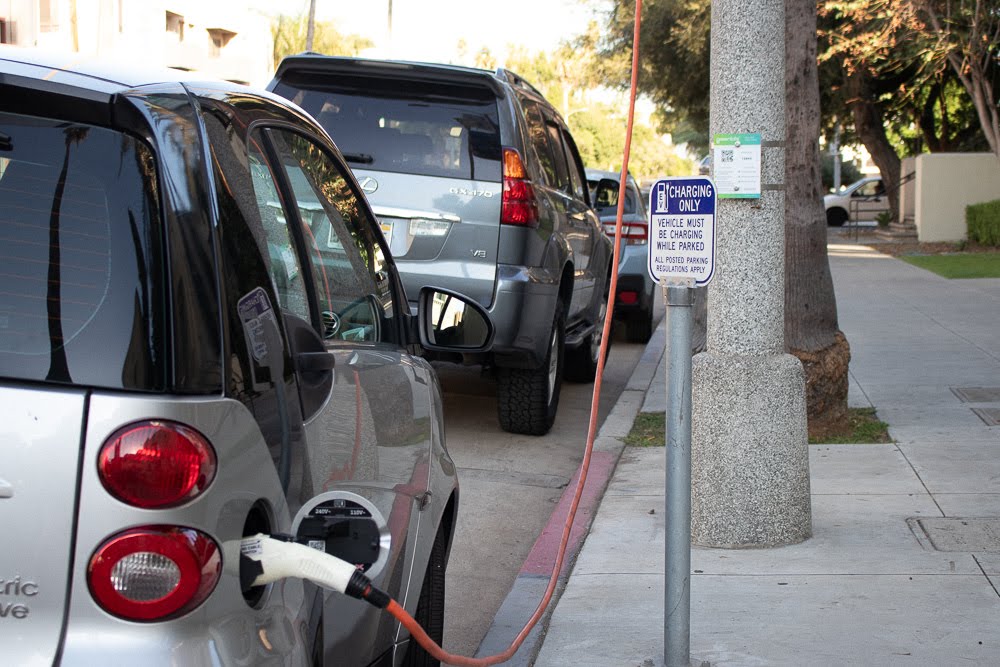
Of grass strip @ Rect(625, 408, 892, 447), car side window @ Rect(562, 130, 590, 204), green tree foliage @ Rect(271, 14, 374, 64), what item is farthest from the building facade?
grass strip @ Rect(625, 408, 892, 447)

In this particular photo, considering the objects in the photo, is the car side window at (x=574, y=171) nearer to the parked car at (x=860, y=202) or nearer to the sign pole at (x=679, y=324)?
the sign pole at (x=679, y=324)

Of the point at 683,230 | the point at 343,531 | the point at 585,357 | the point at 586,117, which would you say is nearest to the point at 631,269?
the point at 585,357

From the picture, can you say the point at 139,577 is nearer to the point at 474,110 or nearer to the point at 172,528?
the point at 172,528

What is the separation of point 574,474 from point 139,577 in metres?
5.62

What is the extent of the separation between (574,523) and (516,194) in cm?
230

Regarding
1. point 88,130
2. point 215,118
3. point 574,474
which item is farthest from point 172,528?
point 574,474

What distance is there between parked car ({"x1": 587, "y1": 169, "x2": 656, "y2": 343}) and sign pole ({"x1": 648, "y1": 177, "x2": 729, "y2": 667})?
8.39m

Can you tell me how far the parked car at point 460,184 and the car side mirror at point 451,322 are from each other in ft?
11.5

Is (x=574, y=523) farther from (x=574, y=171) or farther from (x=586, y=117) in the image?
(x=586, y=117)

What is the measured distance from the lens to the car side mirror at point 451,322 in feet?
12.2

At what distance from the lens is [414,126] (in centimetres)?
764

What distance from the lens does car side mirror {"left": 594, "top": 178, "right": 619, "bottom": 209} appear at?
12079 mm

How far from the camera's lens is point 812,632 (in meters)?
4.40

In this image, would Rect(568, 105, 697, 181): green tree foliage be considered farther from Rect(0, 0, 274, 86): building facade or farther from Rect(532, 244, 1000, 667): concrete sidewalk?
Rect(532, 244, 1000, 667): concrete sidewalk
